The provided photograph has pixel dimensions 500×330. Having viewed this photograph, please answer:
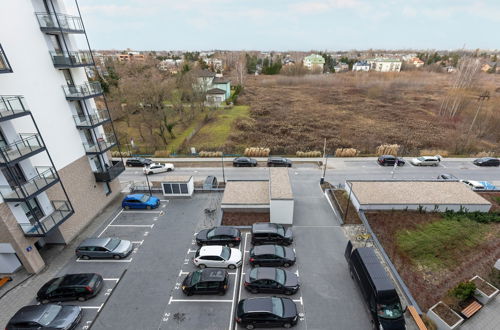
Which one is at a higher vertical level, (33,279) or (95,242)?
(95,242)

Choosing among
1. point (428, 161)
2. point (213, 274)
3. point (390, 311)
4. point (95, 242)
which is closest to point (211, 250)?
point (213, 274)

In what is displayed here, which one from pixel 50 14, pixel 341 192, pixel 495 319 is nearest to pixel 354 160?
pixel 341 192

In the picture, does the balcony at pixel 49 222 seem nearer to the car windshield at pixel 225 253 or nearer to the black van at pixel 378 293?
the car windshield at pixel 225 253

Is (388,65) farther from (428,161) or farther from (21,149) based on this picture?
(21,149)

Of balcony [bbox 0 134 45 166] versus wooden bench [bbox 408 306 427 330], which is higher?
balcony [bbox 0 134 45 166]

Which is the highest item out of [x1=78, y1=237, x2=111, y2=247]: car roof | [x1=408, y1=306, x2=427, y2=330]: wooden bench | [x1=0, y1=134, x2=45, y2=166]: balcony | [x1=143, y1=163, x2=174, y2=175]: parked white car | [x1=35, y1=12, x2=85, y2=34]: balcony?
[x1=35, y1=12, x2=85, y2=34]: balcony

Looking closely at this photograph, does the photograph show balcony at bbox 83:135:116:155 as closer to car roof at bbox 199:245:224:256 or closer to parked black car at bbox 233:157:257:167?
car roof at bbox 199:245:224:256

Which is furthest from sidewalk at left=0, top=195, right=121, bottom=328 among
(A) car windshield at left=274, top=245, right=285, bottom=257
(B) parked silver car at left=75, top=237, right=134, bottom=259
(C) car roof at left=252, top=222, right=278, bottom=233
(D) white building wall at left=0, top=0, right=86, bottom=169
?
(A) car windshield at left=274, top=245, right=285, bottom=257
